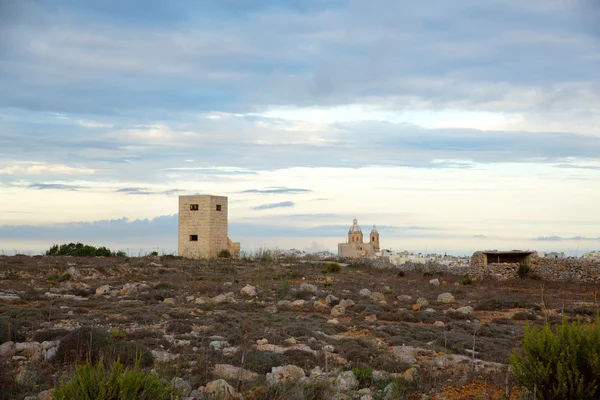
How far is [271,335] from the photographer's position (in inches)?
404

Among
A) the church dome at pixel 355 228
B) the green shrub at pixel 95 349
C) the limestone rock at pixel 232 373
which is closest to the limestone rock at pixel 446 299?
the limestone rock at pixel 232 373

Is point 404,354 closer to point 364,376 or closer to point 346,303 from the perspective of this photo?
point 364,376

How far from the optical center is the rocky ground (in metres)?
7.22

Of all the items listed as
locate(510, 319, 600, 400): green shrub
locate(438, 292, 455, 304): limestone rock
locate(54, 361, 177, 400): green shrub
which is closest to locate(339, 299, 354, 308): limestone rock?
locate(438, 292, 455, 304): limestone rock

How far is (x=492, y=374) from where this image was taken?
7.88 m

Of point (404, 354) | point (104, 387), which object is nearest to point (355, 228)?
point (404, 354)

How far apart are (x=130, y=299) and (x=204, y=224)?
2251 centimetres

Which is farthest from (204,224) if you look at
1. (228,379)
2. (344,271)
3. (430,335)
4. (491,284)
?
(228,379)

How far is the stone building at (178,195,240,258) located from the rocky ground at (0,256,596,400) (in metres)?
16.3

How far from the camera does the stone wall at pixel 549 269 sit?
975 inches

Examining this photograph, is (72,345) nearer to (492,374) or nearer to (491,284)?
(492,374)

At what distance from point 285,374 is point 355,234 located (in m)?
74.7

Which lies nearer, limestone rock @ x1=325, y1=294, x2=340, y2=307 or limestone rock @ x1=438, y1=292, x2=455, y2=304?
limestone rock @ x1=325, y1=294, x2=340, y2=307

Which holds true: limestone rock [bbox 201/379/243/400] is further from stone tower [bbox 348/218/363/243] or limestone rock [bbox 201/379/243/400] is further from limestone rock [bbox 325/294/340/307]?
stone tower [bbox 348/218/363/243]
